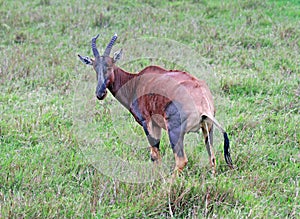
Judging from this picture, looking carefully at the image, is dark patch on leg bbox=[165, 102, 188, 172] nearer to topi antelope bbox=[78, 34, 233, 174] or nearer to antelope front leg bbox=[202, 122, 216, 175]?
topi antelope bbox=[78, 34, 233, 174]

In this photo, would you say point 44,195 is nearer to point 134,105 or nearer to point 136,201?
point 136,201

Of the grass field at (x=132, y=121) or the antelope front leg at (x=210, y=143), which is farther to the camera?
the antelope front leg at (x=210, y=143)

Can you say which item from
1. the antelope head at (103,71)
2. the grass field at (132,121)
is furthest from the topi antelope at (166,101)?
the grass field at (132,121)

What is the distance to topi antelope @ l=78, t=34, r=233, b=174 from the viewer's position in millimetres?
5281

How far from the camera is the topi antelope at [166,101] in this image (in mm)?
5281

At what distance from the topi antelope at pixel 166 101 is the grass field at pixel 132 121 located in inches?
14.9

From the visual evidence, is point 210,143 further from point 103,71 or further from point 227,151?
point 103,71

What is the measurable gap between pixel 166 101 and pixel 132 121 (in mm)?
2080

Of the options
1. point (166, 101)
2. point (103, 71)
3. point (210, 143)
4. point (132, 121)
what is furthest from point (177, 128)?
point (132, 121)

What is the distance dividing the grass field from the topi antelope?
38cm

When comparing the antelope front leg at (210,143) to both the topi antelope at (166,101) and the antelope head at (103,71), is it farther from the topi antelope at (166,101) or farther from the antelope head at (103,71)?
the antelope head at (103,71)

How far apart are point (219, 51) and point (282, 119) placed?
3308 mm

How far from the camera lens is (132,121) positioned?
750cm

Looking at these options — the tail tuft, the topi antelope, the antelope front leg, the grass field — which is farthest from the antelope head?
the tail tuft
